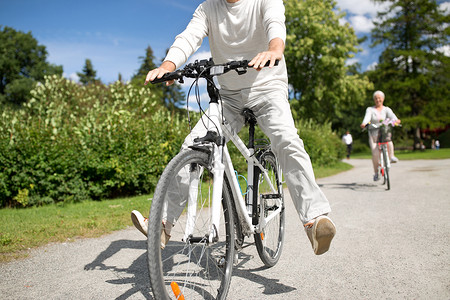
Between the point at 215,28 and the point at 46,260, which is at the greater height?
the point at 215,28

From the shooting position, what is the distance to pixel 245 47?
298 cm

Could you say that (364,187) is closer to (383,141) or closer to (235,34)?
(383,141)

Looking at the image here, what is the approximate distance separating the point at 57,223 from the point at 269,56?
424cm

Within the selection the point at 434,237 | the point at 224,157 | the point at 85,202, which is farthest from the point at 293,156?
the point at 85,202

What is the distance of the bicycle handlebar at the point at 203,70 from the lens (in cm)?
229

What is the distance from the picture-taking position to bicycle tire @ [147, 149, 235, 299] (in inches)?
78.7

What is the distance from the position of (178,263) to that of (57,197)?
5.94m

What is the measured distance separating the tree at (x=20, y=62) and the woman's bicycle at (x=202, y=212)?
50.9 meters

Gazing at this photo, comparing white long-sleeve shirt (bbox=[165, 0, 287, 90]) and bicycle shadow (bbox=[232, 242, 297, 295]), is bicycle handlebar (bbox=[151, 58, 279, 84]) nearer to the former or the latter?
white long-sleeve shirt (bbox=[165, 0, 287, 90])

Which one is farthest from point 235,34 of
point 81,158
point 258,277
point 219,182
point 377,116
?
point 377,116

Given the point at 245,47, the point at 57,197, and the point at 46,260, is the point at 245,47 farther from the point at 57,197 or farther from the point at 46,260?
the point at 57,197

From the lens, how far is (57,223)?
519 centimetres

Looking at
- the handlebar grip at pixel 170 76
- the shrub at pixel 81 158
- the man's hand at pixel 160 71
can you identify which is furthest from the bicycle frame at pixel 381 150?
the handlebar grip at pixel 170 76

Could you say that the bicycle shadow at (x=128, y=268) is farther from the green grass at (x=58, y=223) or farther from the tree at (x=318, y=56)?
the tree at (x=318, y=56)
